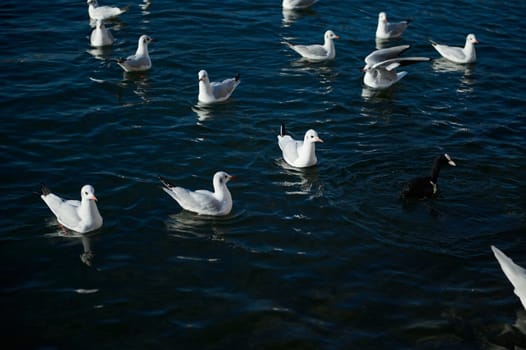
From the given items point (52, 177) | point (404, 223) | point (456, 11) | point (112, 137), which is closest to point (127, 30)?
point (112, 137)

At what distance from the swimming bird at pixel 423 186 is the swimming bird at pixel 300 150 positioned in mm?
1973

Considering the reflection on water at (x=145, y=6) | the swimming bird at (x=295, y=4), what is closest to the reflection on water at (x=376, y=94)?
the swimming bird at (x=295, y=4)

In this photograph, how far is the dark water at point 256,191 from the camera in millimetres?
10508

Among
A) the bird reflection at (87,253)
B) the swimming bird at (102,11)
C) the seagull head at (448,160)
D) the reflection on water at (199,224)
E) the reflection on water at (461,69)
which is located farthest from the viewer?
the swimming bird at (102,11)

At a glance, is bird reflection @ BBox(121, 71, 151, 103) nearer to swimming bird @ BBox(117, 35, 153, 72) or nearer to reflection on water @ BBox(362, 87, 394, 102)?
swimming bird @ BBox(117, 35, 153, 72)

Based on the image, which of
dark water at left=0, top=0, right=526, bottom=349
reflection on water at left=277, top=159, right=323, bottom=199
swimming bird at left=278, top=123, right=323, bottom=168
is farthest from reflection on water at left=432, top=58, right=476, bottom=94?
reflection on water at left=277, top=159, right=323, bottom=199

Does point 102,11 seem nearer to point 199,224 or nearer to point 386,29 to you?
point 386,29

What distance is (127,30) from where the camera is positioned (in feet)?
71.9

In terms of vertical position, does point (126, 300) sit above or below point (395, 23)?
below

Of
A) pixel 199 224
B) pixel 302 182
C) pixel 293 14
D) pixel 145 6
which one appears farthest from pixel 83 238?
pixel 293 14

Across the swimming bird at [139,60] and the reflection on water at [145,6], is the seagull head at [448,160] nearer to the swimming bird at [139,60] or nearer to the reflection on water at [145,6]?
the swimming bird at [139,60]

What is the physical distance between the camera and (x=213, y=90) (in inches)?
682

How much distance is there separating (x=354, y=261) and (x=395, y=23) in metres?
11.9

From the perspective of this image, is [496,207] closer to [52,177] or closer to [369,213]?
[369,213]
